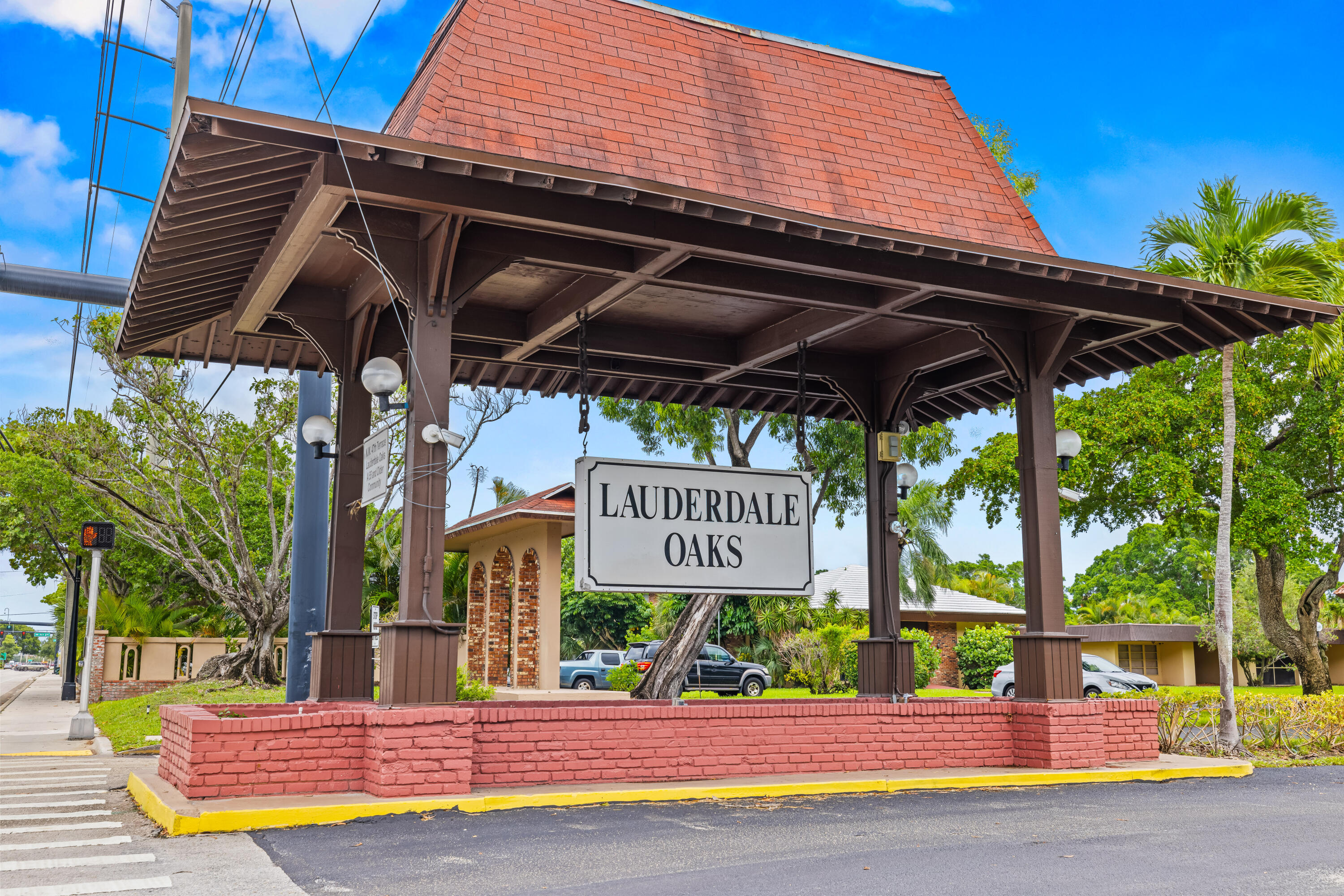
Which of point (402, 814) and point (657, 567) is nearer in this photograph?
point (402, 814)

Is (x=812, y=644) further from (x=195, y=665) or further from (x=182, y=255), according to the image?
(x=182, y=255)

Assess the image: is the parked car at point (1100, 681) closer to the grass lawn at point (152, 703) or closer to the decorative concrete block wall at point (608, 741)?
the decorative concrete block wall at point (608, 741)

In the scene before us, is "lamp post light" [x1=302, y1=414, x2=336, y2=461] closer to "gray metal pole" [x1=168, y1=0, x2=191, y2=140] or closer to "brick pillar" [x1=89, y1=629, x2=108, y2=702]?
"gray metal pole" [x1=168, y1=0, x2=191, y2=140]

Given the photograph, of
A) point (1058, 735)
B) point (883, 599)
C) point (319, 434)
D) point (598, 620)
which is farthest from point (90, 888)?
A: point (598, 620)

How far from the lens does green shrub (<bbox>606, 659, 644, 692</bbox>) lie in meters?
27.1

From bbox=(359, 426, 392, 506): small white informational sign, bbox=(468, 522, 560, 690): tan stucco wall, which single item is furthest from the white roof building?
bbox=(359, 426, 392, 506): small white informational sign

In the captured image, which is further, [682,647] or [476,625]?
[476,625]

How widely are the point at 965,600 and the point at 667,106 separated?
33358 mm

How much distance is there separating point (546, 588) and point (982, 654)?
16257mm

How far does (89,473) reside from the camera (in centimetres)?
2323

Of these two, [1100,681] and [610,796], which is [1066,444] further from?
[1100,681]

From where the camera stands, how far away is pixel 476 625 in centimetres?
3089

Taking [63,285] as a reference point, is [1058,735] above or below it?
below

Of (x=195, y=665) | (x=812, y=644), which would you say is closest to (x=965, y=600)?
(x=812, y=644)
